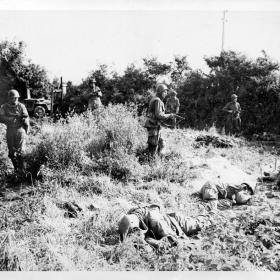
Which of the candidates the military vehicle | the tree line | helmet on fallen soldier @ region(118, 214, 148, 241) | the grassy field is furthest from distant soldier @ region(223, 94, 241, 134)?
helmet on fallen soldier @ region(118, 214, 148, 241)

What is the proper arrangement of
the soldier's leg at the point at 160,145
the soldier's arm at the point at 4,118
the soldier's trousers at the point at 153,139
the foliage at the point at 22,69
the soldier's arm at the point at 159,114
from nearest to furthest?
the soldier's arm at the point at 4,118 < the soldier's arm at the point at 159,114 < the soldier's trousers at the point at 153,139 < the soldier's leg at the point at 160,145 < the foliage at the point at 22,69

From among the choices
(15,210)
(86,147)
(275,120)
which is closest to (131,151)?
(86,147)

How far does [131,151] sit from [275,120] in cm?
779

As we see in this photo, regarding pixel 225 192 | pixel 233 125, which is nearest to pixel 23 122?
pixel 225 192

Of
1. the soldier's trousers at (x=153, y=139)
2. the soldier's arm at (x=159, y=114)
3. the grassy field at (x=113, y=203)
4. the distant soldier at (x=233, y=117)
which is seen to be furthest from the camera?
the distant soldier at (x=233, y=117)

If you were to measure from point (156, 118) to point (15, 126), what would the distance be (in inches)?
100

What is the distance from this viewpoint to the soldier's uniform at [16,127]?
5.60m

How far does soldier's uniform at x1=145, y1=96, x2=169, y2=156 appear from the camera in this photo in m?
6.32

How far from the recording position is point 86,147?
21.2ft

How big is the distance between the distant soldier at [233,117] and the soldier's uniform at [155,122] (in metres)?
5.10

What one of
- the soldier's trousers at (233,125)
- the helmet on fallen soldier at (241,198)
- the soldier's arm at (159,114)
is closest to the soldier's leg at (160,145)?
the soldier's arm at (159,114)

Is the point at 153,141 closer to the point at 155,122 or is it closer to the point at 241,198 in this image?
the point at 155,122

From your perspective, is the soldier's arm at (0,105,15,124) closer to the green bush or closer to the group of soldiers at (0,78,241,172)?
the group of soldiers at (0,78,241,172)

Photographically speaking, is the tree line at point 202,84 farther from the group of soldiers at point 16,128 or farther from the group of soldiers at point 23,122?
the group of soldiers at point 16,128
